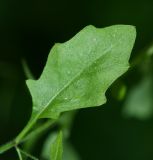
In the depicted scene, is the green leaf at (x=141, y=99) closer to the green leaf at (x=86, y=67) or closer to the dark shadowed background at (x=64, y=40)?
the dark shadowed background at (x=64, y=40)

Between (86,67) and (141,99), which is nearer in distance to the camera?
(86,67)

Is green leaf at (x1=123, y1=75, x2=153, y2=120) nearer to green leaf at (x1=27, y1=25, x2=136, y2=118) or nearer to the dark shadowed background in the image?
the dark shadowed background

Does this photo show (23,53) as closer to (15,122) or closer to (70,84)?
(15,122)

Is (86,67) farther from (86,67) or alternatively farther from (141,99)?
(141,99)

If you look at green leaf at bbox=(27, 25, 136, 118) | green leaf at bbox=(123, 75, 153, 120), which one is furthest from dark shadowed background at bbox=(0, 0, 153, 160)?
green leaf at bbox=(27, 25, 136, 118)

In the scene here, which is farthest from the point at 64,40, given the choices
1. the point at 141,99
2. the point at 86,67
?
the point at 86,67

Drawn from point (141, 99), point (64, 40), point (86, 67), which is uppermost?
point (86, 67)

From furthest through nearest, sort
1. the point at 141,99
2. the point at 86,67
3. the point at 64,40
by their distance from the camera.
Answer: the point at 64,40, the point at 141,99, the point at 86,67

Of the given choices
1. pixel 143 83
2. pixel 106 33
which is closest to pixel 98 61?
pixel 106 33
